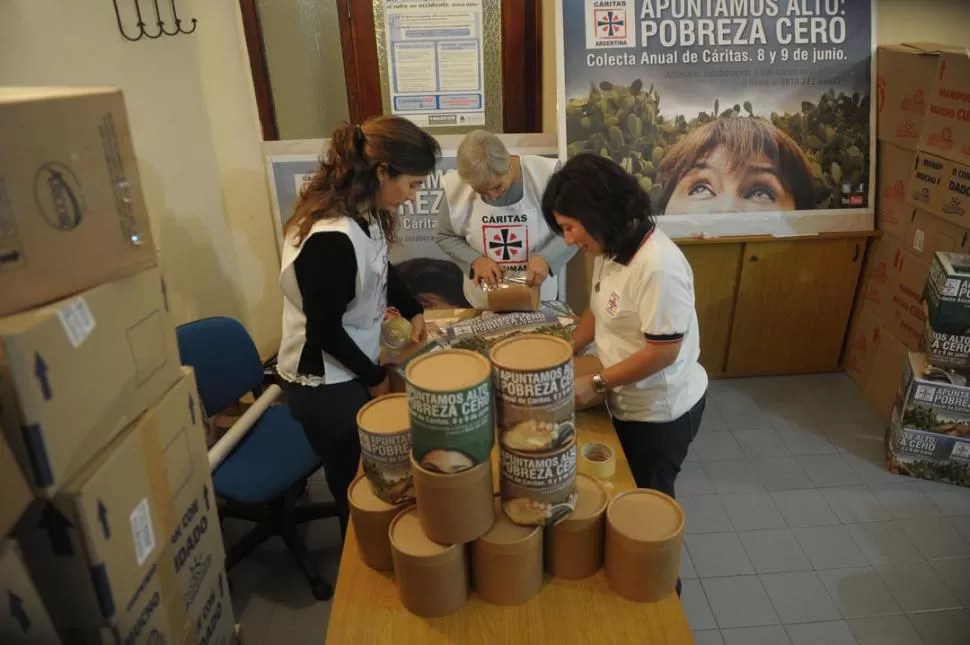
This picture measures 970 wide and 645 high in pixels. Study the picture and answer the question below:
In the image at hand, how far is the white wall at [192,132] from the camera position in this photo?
210cm

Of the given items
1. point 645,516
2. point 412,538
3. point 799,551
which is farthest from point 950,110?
point 412,538

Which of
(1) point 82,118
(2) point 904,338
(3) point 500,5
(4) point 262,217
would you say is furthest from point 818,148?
(1) point 82,118

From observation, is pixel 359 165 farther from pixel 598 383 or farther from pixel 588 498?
pixel 588 498

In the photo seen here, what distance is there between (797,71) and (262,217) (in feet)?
8.72

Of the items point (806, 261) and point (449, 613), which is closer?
point (449, 613)

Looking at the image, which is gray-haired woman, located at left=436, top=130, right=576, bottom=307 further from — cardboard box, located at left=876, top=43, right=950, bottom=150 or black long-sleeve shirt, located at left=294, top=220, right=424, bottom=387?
cardboard box, located at left=876, top=43, right=950, bottom=150

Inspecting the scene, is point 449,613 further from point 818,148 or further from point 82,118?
point 818,148

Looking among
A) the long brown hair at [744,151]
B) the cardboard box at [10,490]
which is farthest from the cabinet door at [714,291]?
the cardboard box at [10,490]

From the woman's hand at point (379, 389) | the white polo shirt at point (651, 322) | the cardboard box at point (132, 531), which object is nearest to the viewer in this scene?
the cardboard box at point (132, 531)

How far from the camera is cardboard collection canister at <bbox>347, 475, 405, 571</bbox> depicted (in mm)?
1292

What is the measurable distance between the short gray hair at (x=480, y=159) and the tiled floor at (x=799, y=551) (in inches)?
56.8

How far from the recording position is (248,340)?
2.41 m

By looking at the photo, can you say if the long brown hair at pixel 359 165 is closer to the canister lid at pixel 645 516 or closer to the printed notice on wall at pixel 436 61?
the canister lid at pixel 645 516

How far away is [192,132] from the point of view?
9.64ft
